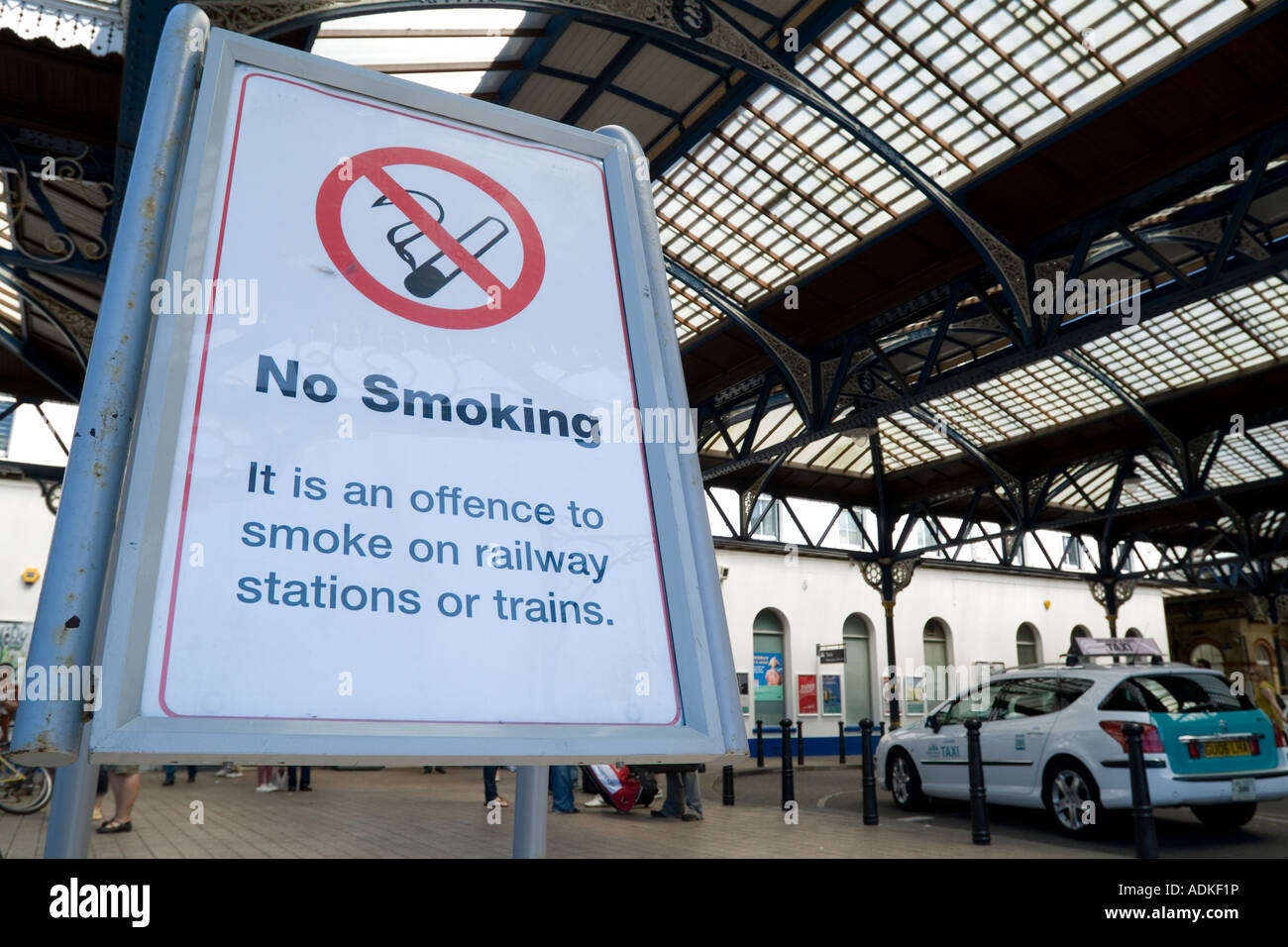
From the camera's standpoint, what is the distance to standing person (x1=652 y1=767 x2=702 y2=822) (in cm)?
956

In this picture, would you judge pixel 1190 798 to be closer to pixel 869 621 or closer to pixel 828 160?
pixel 828 160

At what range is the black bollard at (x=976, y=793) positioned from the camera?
24.8ft

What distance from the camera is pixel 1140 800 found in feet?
20.9

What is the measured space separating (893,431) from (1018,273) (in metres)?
11.4

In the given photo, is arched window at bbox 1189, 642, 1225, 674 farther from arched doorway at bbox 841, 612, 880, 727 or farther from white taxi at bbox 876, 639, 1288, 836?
white taxi at bbox 876, 639, 1288, 836

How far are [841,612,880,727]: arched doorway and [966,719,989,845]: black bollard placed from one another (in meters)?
18.3

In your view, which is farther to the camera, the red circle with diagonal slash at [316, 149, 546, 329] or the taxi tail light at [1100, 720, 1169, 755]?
the taxi tail light at [1100, 720, 1169, 755]

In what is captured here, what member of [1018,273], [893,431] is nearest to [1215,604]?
[893,431]

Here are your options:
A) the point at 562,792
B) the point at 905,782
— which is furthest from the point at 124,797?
the point at 905,782

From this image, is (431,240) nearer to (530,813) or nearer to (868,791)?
(530,813)

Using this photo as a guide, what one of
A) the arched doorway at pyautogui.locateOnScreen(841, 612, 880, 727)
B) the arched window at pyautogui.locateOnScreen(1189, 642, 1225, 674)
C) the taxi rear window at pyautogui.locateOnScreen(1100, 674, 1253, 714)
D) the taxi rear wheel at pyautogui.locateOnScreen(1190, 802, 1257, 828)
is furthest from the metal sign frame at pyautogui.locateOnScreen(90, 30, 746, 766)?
the arched window at pyautogui.locateOnScreen(1189, 642, 1225, 674)

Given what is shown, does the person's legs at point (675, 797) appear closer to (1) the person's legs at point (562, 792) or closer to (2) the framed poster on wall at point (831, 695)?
(1) the person's legs at point (562, 792)

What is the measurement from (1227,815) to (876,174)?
777 centimetres

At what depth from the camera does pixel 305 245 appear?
1225 millimetres
